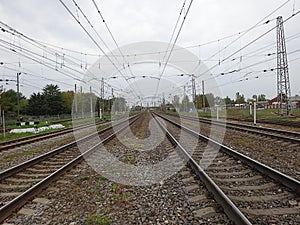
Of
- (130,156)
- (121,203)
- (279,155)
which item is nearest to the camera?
(121,203)

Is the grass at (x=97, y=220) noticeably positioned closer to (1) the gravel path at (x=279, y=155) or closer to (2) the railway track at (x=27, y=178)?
(2) the railway track at (x=27, y=178)

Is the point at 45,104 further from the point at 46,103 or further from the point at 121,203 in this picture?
the point at 121,203

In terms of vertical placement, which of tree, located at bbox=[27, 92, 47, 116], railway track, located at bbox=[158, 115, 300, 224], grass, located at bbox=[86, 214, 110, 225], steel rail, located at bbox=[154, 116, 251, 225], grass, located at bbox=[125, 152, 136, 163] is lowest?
grass, located at bbox=[125, 152, 136, 163]

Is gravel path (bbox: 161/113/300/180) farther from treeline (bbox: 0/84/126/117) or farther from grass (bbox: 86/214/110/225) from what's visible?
treeline (bbox: 0/84/126/117)

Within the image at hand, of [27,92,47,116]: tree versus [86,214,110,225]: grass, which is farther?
[27,92,47,116]: tree

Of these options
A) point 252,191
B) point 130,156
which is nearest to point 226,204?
point 252,191

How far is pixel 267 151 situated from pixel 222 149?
162 cm

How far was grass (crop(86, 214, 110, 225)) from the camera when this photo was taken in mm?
4086

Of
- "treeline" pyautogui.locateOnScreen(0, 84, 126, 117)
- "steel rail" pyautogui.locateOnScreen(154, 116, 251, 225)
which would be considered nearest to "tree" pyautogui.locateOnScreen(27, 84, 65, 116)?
"treeline" pyautogui.locateOnScreen(0, 84, 126, 117)

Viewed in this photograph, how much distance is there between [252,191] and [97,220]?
10.3 ft

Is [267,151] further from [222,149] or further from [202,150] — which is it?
[202,150]

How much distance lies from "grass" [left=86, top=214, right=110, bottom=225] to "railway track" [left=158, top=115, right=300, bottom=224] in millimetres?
1935

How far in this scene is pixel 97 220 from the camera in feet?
13.6

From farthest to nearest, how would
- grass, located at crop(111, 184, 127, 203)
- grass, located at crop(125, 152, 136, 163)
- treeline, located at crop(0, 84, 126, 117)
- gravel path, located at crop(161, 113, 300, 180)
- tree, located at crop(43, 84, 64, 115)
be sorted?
tree, located at crop(43, 84, 64, 115) < treeline, located at crop(0, 84, 126, 117) < grass, located at crop(125, 152, 136, 163) < gravel path, located at crop(161, 113, 300, 180) < grass, located at crop(111, 184, 127, 203)
